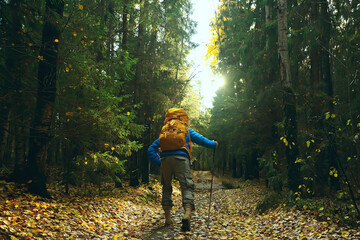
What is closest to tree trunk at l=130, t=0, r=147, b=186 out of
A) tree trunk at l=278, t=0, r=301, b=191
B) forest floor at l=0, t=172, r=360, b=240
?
forest floor at l=0, t=172, r=360, b=240

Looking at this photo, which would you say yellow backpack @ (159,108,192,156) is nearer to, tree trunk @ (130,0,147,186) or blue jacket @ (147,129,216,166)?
blue jacket @ (147,129,216,166)

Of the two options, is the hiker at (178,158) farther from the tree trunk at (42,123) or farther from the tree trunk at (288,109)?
the tree trunk at (288,109)

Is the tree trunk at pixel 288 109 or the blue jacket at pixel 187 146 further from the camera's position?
the tree trunk at pixel 288 109

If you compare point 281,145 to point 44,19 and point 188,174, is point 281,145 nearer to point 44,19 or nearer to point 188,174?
point 188,174

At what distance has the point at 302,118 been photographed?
1069 cm

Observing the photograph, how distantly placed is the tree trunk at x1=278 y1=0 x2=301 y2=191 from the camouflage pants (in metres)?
4.53

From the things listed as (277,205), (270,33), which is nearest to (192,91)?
(270,33)

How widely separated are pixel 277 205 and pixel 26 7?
880cm

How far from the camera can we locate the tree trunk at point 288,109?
8.03m

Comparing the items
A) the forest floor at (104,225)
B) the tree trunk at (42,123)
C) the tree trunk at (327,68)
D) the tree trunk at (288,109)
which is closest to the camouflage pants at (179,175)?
the forest floor at (104,225)

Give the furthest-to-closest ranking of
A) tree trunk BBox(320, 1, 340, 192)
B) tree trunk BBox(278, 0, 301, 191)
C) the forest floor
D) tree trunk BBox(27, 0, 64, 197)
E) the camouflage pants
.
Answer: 1. tree trunk BBox(320, 1, 340, 192)
2. tree trunk BBox(278, 0, 301, 191)
3. tree trunk BBox(27, 0, 64, 197)
4. the camouflage pants
5. the forest floor

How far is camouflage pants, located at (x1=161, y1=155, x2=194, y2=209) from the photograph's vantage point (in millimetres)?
5125

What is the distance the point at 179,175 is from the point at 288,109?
516cm

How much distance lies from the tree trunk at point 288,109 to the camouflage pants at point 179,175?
4532 millimetres
